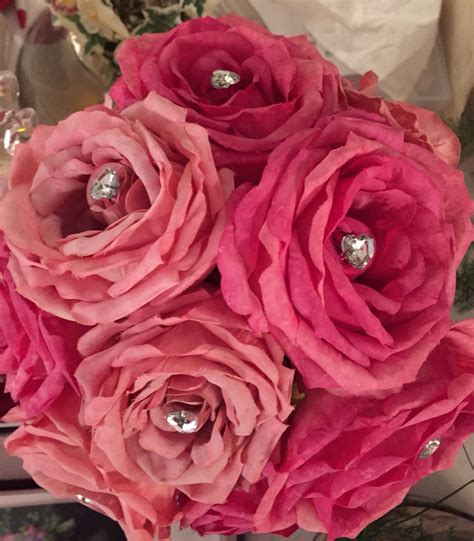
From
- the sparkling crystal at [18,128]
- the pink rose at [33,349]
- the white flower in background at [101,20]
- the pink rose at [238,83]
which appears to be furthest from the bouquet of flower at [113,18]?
the pink rose at [33,349]

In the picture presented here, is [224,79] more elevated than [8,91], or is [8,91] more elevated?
[224,79]

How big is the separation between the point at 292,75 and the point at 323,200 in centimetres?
10

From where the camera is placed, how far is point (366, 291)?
299mm

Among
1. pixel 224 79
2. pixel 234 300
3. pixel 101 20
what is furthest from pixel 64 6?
pixel 234 300

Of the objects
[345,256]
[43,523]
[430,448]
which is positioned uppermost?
[345,256]

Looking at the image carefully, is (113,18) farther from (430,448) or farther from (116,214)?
(430,448)

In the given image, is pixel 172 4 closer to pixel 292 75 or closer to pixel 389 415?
pixel 292 75

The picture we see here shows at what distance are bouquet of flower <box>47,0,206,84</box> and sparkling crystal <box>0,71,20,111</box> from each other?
0.08m

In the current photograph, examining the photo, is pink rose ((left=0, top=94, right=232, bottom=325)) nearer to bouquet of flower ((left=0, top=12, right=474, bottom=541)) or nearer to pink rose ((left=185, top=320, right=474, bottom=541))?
bouquet of flower ((left=0, top=12, right=474, bottom=541))

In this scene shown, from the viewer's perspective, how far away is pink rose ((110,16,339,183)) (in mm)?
333

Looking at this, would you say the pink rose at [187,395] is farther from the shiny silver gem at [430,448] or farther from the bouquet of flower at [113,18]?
the bouquet of flower at [113,18]

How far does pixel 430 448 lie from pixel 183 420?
0.13 metres

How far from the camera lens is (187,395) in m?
0.32

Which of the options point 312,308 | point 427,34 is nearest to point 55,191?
point 312,308
